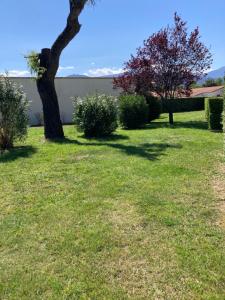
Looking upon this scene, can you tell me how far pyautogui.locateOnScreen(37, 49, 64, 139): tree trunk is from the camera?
11617mm

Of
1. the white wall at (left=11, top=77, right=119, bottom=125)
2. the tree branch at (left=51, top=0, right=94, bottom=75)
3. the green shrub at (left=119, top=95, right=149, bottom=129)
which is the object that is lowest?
the green shrub at (left=119, top=95, right=149, bottom=129)

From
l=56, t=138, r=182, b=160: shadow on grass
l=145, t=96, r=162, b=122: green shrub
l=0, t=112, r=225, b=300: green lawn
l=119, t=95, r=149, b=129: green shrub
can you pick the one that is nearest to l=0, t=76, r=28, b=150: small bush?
l=56, t=138, r=182, b=160: shadow on grass

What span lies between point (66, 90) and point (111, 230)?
23946mm

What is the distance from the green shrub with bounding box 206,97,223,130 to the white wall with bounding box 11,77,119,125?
45.8 ft

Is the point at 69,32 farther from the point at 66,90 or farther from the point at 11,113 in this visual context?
the point at 66,90

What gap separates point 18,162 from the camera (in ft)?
26.0

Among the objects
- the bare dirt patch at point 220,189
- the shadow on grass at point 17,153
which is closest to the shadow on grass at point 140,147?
the shadow on grass at point 17,153

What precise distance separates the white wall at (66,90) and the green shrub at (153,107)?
7584 mm

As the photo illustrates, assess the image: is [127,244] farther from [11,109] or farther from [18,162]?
[11,109]

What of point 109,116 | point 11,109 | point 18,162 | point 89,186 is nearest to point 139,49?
point 109,116

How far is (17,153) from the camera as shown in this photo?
894cm

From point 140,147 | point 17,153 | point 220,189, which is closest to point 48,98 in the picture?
point 17,153

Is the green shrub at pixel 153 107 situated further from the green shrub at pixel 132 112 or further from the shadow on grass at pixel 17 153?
the shadow on grass at pixel 17 153

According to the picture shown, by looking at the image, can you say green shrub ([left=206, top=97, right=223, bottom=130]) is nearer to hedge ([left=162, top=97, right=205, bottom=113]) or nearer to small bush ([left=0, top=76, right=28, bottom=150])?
small bush ([left=0, top=76, right=28, bottom=150])
